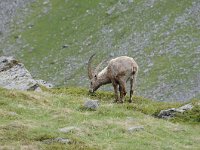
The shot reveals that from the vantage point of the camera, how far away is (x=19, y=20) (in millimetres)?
83688

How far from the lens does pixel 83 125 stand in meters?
20.0

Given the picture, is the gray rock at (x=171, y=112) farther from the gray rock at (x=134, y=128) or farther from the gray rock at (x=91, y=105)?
the gray rock at (x=134, y=128)

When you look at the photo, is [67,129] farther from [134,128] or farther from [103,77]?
[103,77]

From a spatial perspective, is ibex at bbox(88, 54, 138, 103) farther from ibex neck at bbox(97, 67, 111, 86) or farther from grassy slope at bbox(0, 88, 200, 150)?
grassy slope at bbox(0, 88, 200, 150)

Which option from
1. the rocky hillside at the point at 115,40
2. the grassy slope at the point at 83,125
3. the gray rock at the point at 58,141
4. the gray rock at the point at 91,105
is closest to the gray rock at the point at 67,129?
the grassy slope at the point at 83,125

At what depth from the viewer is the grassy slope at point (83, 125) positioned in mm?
17812

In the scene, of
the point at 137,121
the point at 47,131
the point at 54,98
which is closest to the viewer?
the point at 47,131

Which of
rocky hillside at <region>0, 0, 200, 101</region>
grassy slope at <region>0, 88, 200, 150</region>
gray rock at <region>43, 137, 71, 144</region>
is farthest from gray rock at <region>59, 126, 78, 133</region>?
rocky hillside at <region>0, 0, 200, 101</region>

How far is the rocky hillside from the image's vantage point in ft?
190

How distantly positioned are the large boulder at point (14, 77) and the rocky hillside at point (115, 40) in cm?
2313

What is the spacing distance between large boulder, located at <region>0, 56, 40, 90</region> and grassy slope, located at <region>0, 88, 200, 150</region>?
17.0 feet

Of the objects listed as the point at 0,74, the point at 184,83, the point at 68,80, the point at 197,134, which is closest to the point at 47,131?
the point at 197,134

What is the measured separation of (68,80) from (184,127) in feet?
139

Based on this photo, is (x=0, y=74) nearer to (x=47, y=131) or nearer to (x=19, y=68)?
(x=19, y=68)
